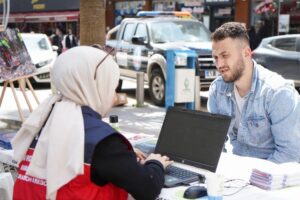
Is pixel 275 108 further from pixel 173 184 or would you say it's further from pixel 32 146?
pixel 32 146

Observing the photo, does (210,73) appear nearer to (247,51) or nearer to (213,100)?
(213,100)

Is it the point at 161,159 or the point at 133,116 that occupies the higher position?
the point at 161,159

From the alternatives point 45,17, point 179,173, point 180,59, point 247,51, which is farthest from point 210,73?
point 45,17

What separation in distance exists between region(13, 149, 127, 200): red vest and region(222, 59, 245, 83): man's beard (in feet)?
4.18

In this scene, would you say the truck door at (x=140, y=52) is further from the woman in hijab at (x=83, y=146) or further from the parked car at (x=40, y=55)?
the woman in hijab at (x=83, y=146)

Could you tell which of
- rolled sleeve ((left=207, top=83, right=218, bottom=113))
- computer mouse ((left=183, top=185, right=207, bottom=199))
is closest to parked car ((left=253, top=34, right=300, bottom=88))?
rolled sleeve ((left=207, top=83, right=218, bottom=113))

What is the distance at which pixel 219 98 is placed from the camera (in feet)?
12.0

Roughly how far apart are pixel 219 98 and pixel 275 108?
1.62ft

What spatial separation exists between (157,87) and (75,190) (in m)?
8.42

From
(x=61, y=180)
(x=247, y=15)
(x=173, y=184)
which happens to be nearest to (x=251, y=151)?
(x=173, y=184)

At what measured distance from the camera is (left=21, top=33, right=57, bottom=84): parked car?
12797 millimetres

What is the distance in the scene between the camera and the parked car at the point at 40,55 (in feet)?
42.0

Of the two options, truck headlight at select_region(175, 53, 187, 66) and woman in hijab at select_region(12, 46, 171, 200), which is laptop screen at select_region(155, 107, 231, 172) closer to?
woman in hijab at select_region(12, 46, 171, 200)

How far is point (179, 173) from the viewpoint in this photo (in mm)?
2783
